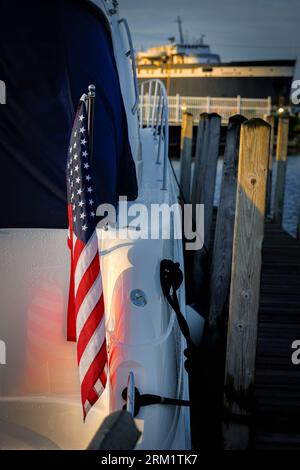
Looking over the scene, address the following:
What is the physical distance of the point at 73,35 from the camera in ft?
13.8

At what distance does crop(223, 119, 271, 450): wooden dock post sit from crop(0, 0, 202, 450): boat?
380mm

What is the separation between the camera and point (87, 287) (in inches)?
133

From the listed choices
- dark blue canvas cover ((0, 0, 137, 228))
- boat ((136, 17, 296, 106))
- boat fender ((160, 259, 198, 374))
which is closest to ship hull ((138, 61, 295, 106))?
boat ((136, 17, 296, 106))

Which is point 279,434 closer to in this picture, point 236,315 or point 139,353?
point 236,315

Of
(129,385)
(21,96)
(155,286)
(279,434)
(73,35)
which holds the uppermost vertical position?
(73,35)

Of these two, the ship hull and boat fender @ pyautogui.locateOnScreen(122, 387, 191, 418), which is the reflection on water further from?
the ship hull

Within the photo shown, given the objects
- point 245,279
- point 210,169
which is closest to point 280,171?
point 210,169

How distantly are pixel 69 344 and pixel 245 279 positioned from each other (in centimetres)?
111

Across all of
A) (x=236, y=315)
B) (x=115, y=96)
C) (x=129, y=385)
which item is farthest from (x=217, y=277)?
(x=129, y=385)

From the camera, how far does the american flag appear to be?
133 inches
